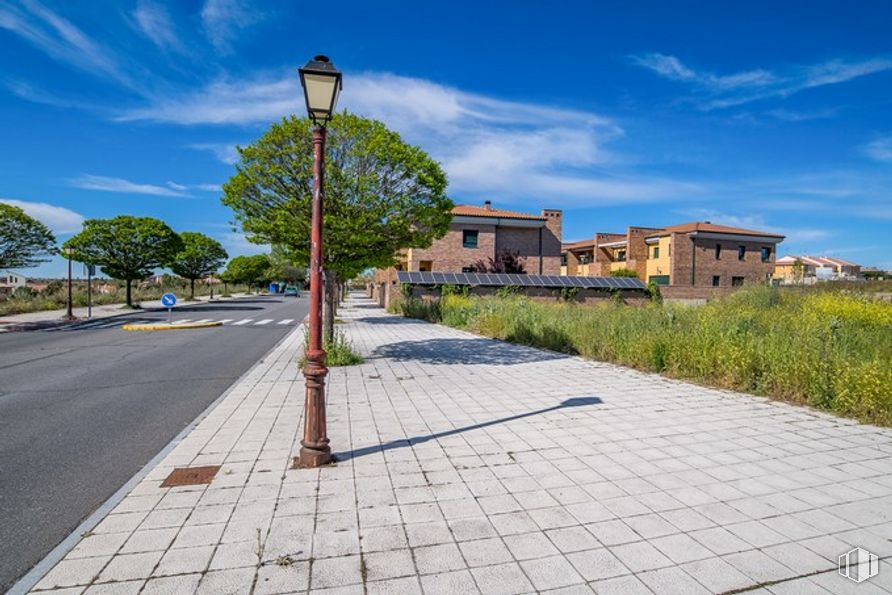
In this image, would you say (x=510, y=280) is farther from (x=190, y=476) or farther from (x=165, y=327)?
(x=190, y=476)

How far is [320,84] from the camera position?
4371mm

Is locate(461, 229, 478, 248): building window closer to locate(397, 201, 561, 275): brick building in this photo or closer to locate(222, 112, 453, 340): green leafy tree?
locate(397, 201, 561, 275): brick building

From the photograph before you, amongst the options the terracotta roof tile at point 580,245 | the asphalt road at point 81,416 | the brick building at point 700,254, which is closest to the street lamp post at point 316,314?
the asphalt road at point 81,416

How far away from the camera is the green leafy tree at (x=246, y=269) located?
62.7 metres

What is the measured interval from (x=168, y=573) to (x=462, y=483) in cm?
213

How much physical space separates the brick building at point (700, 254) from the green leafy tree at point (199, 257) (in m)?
40.2

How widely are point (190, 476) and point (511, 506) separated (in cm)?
276

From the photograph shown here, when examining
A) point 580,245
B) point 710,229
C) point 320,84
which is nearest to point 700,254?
point 710,229

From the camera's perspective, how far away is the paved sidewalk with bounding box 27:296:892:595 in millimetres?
2715

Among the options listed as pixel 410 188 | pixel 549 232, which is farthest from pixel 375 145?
pixel 549 232

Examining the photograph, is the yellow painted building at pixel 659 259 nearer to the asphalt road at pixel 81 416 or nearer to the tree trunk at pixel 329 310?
the tree trunk at pixel 329 310

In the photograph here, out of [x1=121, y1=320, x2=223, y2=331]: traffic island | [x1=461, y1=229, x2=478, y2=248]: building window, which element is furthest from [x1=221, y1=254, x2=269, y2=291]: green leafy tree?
[x1=121, y1=320, x2=223, y2=331]: traffic island

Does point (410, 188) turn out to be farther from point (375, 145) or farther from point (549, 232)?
point (549, 232)

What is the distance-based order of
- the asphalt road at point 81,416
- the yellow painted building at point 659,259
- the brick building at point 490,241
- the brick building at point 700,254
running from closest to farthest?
the asphalt road at point 81,416, the brick building at point 490,241, the brick building at point 700,254, the yellow painted building at point 659,259
